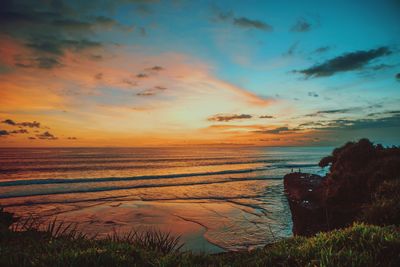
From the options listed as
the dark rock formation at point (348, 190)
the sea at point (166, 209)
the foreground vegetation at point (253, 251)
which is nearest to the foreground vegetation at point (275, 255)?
the foreground vegetation at point (253, 251)

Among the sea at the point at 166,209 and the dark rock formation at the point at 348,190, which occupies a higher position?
the dark rock formation at the point at 348,190

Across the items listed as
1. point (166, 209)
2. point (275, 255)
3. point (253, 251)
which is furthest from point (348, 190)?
point (166, 209)

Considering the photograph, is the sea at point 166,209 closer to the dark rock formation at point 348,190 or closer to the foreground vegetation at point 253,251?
the dark rock formation at point 348,190

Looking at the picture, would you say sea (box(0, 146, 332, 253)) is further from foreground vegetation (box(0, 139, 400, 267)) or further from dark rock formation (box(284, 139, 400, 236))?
foreground vegetation (box(0, 139, 400, 267))

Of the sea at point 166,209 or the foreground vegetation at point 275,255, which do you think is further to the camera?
the sea at point 166,209

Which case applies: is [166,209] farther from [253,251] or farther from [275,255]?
[275,255]

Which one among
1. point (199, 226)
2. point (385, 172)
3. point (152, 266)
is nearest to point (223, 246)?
point (199, 226)

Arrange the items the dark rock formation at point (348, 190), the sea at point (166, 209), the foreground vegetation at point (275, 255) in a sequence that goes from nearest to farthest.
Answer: the foreground vegetation at point (275, 255) → the dark rock formation at point (348, 190) → the sea at point (166, 209)

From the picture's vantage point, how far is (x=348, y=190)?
13.8 metres

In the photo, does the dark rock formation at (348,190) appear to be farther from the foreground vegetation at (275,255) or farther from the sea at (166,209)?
the foreground vegetation at (275,255)

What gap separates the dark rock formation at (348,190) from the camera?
480 inches

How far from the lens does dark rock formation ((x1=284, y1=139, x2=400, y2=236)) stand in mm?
12195

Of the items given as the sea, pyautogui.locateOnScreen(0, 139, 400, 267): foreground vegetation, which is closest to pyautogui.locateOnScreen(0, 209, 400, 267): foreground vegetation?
pyautogui.locateOnScreen(0, 139, 400, 267): foreground vegetation

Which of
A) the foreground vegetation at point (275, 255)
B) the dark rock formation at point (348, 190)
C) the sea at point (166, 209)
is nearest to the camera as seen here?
the foreground vegetation at point (275, 255)
